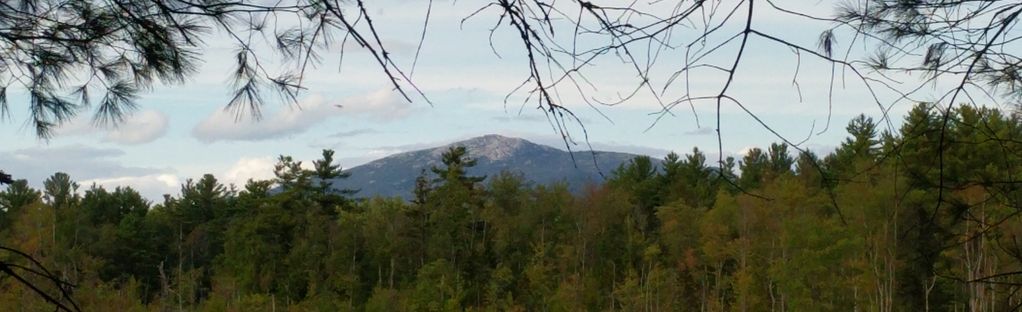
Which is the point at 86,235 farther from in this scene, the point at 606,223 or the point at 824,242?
the point at 824,242

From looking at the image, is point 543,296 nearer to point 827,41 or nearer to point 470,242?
point 470,242

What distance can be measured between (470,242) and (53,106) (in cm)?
3497

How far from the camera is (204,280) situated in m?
44.0

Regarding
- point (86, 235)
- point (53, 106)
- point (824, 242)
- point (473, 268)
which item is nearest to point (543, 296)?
point (473, 268)

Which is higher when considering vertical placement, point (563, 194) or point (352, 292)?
point (563, 194)

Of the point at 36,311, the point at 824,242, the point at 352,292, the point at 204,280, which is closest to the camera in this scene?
the point at 36,311

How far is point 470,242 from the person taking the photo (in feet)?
126

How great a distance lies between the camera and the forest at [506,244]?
2734cm

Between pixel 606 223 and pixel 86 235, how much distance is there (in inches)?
762

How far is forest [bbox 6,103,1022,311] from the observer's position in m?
27.3

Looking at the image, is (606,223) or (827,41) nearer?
(827,41)

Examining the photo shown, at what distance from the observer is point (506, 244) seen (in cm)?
3800

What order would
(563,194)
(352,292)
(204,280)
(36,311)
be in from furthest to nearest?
(204,280) → (563,194) → (352,292) → (36,311)

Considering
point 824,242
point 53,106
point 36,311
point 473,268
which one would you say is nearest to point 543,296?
point 473,268
